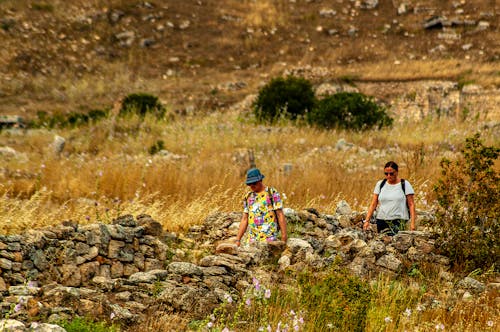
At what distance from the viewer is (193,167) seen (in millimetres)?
13125

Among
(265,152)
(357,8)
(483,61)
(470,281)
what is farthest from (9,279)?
(357,8)

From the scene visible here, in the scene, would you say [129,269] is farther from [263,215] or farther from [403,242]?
[403,242]

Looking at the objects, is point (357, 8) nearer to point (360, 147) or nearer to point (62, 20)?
point (62, 20)

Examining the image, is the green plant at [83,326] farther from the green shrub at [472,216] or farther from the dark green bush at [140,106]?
the dark green bush at [140,106]

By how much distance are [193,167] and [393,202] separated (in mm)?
5978

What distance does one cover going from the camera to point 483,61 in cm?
3500

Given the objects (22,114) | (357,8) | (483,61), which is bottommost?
(22,114)

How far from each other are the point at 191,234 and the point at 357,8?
38.9 metres

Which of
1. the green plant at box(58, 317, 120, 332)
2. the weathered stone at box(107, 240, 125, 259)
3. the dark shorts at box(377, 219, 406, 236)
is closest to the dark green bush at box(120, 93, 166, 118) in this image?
the dark shorts at box(377, 219, 406, 236)

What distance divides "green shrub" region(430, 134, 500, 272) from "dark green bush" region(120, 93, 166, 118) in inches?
578

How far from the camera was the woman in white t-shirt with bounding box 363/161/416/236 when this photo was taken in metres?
7.99

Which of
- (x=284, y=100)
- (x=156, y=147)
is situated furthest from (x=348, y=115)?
(x=156, y=147)

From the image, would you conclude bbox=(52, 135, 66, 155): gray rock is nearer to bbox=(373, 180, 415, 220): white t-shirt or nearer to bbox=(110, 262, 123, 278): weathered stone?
bbox=(110, 262, 123, 278): weathered stone

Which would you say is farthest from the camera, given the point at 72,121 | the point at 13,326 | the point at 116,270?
the point at 72,121
